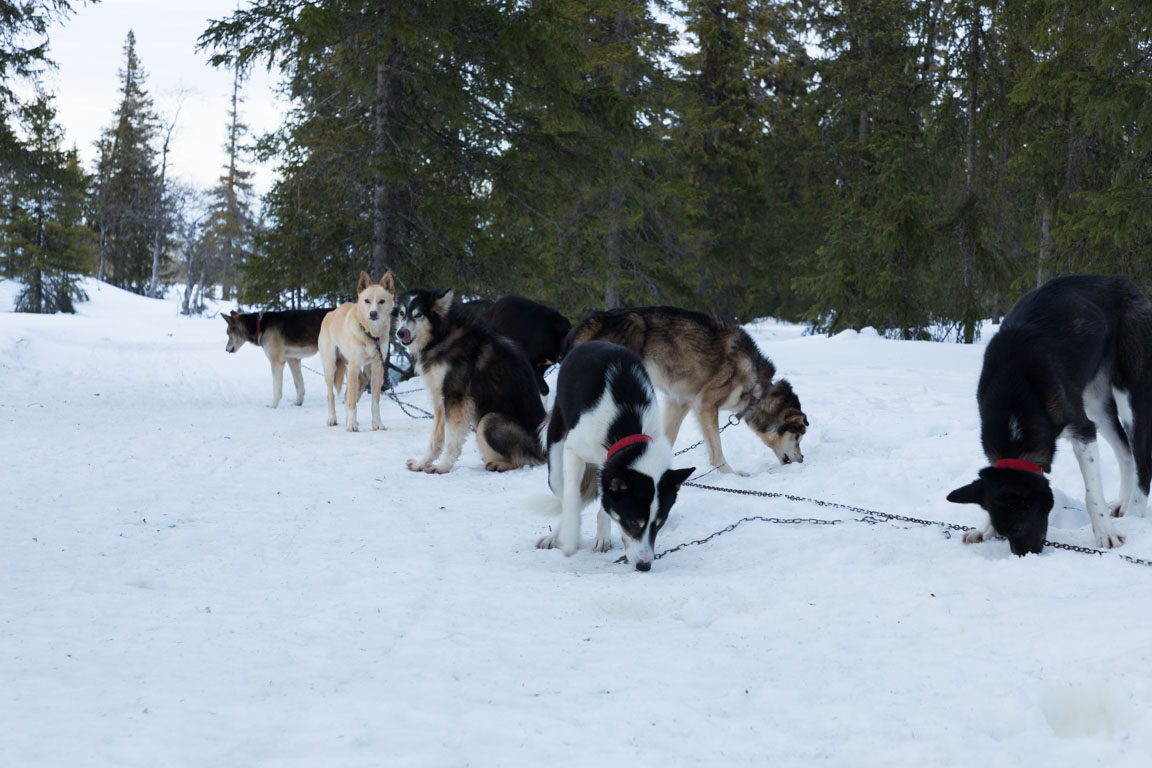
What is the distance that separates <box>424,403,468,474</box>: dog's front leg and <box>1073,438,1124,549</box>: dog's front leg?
549 cm

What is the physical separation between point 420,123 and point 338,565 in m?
10.5

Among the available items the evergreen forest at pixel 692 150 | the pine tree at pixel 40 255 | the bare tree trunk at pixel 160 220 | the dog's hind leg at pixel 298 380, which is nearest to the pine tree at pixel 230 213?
the bare tree trunk at pixel 160 220

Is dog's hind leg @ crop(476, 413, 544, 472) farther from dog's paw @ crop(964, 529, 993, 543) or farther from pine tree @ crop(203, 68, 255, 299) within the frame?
pine tree @ crop(203, 68, 255, 299)

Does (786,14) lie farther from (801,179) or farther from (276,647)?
(276,647)

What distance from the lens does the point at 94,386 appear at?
14.9 metres

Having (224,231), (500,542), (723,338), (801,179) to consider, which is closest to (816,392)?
(723,338)

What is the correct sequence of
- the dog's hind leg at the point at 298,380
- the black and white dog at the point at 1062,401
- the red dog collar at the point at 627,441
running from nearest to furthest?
1. the black and white dog at the point at 1062,401
2. the red dog collar at the point at 627,441
3. the dog's hind leg at the point at 298,380

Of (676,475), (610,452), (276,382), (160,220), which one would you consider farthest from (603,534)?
(160,220)

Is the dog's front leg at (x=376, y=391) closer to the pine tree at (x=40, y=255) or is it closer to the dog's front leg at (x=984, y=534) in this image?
the dog's front leg at (x=984, y=534)

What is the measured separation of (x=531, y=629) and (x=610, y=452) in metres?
1.42

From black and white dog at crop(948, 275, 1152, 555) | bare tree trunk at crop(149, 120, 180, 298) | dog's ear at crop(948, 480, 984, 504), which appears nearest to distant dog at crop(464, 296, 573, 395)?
black and white dog at crop(948, 275, 1152, 555)

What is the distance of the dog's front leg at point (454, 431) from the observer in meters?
8.33

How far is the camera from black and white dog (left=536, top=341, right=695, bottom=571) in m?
4.75

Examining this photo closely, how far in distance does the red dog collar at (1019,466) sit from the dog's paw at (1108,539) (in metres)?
0.52
